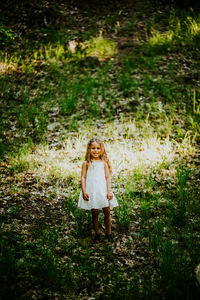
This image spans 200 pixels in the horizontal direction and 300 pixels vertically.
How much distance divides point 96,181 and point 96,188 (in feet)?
0.32

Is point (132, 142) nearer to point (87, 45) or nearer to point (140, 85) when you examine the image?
point (140, 85)

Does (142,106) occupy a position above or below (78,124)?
above

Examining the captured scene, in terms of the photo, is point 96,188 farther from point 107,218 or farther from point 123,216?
point 123,216

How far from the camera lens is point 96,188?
329 cm

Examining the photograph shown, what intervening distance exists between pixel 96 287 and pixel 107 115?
4.78m

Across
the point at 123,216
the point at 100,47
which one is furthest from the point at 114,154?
the point at 100,47

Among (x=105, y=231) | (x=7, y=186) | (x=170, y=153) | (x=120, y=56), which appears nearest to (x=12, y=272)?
(x=105, y=231)

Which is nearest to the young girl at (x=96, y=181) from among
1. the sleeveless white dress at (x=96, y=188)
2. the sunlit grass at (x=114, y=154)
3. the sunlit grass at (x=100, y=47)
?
the sleeveless white dress at (x=96, y=188)

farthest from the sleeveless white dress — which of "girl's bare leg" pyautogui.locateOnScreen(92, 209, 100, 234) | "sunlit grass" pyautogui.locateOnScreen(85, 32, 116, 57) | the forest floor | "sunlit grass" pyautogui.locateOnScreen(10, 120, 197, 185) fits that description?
"sunlit grass" pyautogui.locateOnScreen(85, 32, 116, 57)

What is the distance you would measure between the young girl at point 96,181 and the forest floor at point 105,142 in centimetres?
65

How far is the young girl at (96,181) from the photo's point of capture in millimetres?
3287

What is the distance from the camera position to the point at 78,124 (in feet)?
21.7

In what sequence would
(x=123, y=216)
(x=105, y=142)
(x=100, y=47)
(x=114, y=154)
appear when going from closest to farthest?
(x=123, y=216) → (x=114, y=154) → (x=105, y=142) → (x=100, y=47)

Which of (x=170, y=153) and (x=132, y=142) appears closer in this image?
(x=170, y=153)
